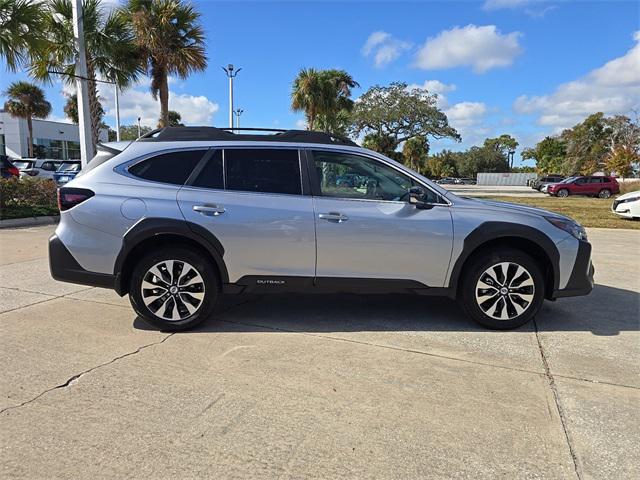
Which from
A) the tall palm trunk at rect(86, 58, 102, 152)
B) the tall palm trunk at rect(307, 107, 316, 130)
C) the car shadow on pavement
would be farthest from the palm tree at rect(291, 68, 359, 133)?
the car shadow on pavement

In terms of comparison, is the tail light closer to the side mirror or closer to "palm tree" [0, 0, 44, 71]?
the side mirror

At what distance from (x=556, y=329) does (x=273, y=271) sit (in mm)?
2870

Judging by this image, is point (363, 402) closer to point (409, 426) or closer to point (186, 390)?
point (409, 426)

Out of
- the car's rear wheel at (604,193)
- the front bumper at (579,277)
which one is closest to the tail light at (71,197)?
the front bumper at (579,277)

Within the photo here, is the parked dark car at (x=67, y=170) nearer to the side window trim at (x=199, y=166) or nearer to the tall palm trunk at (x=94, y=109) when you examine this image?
the tall palm trunk at (x=94, y=109)

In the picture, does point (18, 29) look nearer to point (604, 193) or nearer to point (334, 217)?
point (334, 217)

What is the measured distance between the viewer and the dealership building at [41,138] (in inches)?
1930

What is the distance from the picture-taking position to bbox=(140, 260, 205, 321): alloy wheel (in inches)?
169

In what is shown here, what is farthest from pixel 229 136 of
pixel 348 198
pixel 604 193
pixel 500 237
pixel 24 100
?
pixel 24 100

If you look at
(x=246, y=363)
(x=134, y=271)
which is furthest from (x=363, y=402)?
(x=134, y=271)

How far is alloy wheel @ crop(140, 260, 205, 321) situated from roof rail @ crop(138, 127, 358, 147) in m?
1.24

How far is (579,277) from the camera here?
4.48 m

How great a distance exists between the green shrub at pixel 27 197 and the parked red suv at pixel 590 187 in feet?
103

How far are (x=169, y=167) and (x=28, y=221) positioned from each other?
32.3ft
